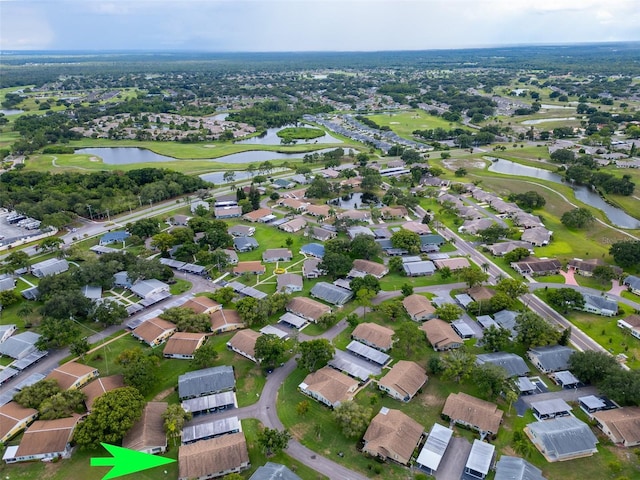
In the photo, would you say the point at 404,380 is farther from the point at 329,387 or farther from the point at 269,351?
the point at 269,351

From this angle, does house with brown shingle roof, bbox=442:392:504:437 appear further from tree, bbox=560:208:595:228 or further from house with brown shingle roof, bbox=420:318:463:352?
tree, bbox=560:208:595:228

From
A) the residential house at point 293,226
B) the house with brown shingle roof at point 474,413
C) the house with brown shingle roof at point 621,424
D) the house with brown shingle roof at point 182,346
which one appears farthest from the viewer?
the residential house at point 293,226

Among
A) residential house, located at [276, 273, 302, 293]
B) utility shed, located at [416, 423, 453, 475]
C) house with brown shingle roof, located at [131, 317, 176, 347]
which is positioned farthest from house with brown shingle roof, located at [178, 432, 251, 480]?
residential house, located at [276, 273, 302, 293]

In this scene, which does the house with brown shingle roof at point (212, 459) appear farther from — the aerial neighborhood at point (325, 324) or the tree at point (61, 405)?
the tree at point (61, 405)

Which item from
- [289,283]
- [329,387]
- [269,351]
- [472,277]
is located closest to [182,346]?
[269,351]

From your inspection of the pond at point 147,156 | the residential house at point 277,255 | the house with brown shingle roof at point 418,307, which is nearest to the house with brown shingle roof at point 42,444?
the residential house at point 277,255
